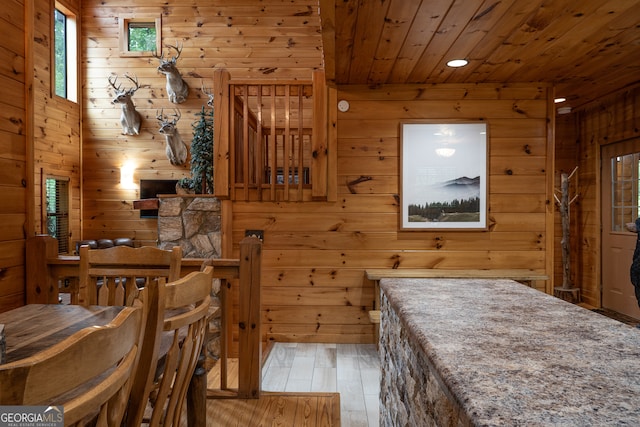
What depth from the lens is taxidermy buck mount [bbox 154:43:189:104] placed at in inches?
249

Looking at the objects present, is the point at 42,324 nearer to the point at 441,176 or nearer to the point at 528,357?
the point at 528,357

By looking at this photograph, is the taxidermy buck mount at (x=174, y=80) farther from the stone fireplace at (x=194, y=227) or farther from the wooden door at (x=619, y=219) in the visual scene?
the wooden door at (x=619, y=219)

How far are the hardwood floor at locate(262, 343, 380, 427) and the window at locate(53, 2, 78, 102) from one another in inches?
244

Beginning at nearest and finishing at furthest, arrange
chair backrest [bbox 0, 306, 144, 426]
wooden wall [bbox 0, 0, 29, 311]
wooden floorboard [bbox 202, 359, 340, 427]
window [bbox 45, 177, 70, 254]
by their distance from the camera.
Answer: chair backrest [bbox 0, 306, 144, 426]
wooden floorboard [bbox 202, 359, 340, 427]
wooden wall [bbox 0, 0, 29, 311]
window [bbox 45, 177, 70, 254]

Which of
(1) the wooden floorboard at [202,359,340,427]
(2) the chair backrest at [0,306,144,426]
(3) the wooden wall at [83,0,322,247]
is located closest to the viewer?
(2) the chair backrest at [0,306,144,426]

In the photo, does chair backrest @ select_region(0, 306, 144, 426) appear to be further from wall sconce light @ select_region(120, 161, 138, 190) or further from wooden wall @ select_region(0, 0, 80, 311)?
wall sconce light @ select_region(120, 161, 138, 190)

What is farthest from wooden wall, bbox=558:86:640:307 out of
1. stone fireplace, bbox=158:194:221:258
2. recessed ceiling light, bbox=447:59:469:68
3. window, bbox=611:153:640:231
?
stone fireplace, bbox=158:194:221:258

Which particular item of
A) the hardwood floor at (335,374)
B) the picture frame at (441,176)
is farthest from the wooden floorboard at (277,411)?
the picture frame at (441,176)

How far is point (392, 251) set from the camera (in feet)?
Result: 12.6

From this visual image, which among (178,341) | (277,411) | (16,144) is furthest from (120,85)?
(178,341)

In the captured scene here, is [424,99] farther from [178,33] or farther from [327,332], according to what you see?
[178,33]

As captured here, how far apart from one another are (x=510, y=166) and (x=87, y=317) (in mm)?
3676

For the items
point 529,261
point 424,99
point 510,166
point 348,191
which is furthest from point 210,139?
point 529,261

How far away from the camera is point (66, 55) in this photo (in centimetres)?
697
